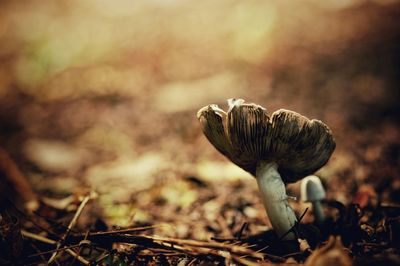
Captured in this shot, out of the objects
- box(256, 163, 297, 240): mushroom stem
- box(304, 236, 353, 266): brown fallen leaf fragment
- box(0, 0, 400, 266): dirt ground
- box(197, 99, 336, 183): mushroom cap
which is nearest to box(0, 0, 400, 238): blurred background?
box(0, 0, 400, 266): dirt ground

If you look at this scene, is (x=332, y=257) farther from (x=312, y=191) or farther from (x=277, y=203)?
(x=312, y=191)

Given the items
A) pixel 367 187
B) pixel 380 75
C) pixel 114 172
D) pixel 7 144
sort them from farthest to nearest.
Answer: pixel 380 75, pixel 7 144, pixel 114 172, pixel 367 187

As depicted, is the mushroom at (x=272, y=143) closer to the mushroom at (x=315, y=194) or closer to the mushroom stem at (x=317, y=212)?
the mushroom at (x=315, y=194)

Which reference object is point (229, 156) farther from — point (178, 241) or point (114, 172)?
point (114, 172)

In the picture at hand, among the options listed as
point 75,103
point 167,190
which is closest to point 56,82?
point 75,103

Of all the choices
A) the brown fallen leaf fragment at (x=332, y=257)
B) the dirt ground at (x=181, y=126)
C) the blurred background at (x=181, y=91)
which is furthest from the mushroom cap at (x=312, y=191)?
the brown fallen leaf fragment at (x=332, y=257)

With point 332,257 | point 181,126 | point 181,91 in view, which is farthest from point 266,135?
point 181,91

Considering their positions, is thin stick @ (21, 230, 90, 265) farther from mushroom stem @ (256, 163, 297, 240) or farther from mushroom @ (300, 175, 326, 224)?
mushroom @ (300, 175, 326, 224)
